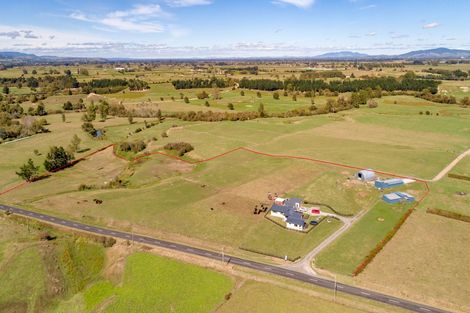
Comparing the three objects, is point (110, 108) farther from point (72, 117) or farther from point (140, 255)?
point (140, 255)

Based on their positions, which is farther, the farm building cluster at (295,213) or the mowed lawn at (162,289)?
the farm building cluster at (295,213)

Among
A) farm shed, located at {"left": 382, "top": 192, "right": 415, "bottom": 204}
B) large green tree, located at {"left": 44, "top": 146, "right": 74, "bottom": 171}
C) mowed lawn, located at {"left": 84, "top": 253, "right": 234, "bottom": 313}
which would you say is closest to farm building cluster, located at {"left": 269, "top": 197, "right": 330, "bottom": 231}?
farm shed, located at {"left": 382, "top": 192, "right": 415, "bottom": 204}

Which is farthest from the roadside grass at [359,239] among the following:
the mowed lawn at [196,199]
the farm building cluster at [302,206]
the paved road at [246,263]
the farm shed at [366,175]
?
the farm shed at [366,175]

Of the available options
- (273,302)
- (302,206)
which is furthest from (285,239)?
(273,302)

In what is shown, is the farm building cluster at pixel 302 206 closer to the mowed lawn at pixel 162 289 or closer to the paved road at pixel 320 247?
the paved road at pixel 320 247

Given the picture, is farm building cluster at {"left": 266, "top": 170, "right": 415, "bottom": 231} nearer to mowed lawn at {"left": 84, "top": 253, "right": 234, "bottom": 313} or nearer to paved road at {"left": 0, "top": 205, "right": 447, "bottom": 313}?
paved road at {"left": 0, "top": 205, "right": 447, "bottom": 313}

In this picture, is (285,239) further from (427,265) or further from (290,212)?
(427,265)
